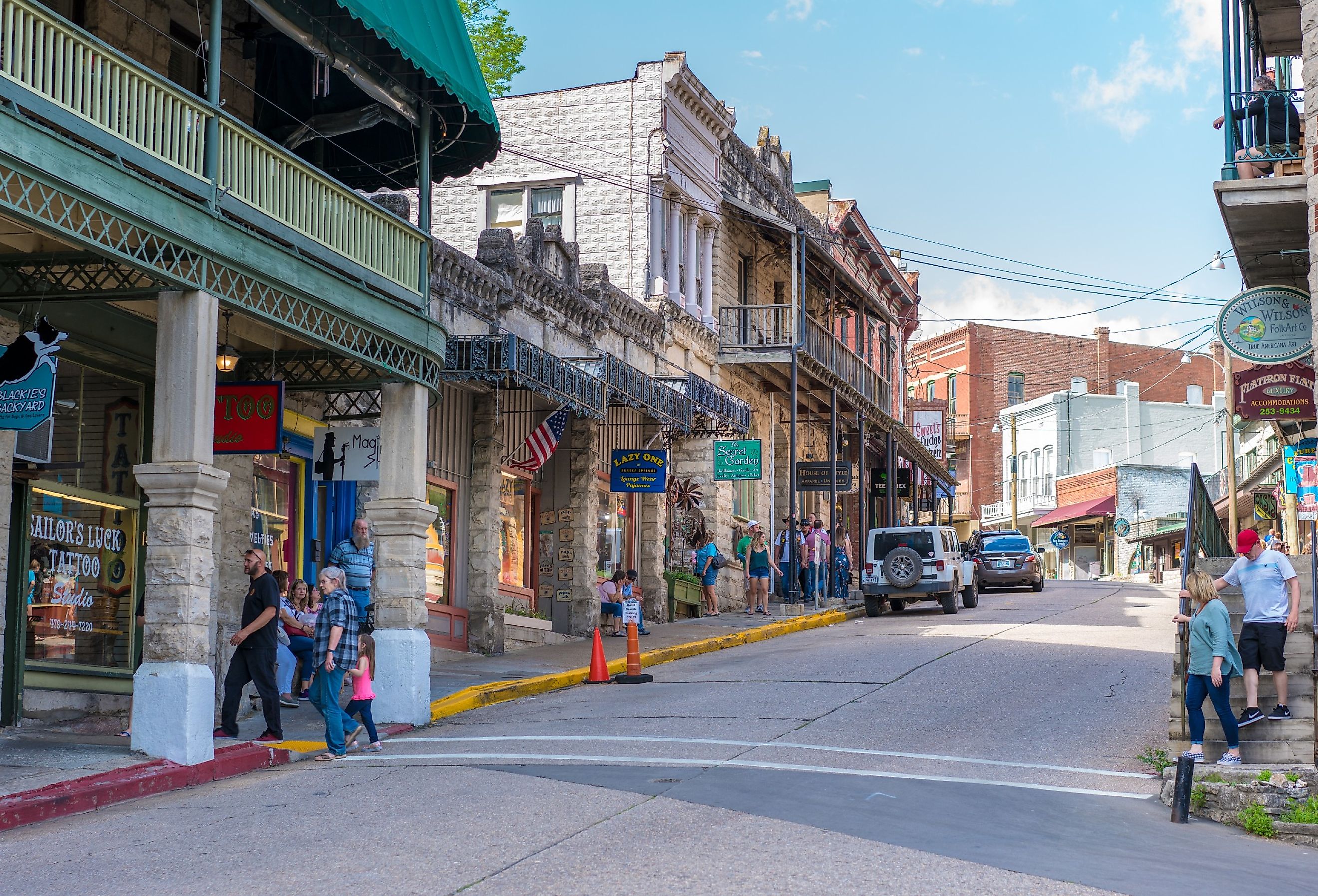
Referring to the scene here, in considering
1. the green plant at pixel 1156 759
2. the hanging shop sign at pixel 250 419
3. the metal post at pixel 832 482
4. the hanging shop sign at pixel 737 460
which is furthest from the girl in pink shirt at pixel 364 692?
the metal post at pixel 832 482

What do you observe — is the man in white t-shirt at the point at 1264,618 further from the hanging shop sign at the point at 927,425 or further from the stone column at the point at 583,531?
the hanging shop sign at the point at 927,425

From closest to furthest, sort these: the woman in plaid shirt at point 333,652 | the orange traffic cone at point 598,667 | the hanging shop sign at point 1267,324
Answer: the woman in plaid shirt at point 333,652 < the hanging shop sign at point 1267,324 < the orange traffic cone at point 598,667

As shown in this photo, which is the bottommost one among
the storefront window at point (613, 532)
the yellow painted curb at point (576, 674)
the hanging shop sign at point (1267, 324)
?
the yellow painted curb at point (576, 674)

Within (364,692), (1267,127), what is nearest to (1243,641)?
(1267,127)

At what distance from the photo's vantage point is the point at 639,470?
83.1ft

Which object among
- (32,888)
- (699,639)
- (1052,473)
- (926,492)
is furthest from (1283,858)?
(1052,473)

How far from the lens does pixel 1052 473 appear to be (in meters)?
74.8

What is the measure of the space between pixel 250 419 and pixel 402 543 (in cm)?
230

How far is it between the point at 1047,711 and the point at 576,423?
→ 11443 mm

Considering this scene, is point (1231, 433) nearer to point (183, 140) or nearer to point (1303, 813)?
point (1303, 813)

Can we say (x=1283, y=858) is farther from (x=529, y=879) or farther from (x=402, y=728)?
(x=402, y=728)

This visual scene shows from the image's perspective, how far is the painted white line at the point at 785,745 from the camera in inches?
475

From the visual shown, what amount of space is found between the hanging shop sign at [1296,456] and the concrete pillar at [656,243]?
500 inches

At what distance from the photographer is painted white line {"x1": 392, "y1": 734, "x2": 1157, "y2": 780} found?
39.6 feet
